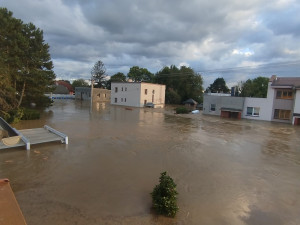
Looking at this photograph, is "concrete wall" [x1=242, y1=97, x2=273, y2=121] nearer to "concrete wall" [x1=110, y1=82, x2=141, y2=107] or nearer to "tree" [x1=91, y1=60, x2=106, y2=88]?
"concrete wall" [x1=110, y1=82, x2=141, y2=107]

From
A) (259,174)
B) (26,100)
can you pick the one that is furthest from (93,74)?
(259,174)

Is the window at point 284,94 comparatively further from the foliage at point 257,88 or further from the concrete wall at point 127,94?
the concrete wall at point 127,94

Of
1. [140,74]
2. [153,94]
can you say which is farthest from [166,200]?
[140,74]

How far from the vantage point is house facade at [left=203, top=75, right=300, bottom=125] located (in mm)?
28922

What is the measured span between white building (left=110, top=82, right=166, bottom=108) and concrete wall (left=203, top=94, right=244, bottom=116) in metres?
15.8

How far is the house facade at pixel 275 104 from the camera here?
2892cm

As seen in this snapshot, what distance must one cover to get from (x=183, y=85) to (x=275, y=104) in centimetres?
3633

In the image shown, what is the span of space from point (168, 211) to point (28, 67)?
26460mm

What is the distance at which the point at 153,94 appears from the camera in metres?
53.8

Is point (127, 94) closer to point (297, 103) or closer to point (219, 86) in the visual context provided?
point (297, 103)

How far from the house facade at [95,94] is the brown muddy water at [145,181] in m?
50.7

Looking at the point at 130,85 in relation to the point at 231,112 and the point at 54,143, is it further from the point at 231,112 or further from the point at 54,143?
the point at 54,143

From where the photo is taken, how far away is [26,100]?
27.9 metres

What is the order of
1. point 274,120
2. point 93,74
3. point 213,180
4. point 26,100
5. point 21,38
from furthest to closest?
1. point 93,74
2. point 274,120
3. point 26,100
4. point 21,38
5. point 213,180
